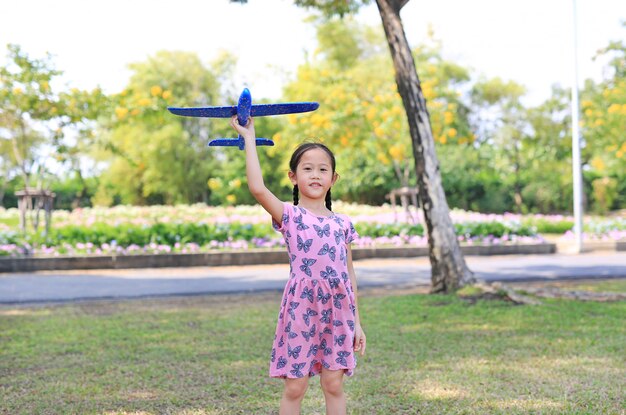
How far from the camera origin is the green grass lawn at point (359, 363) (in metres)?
3.91

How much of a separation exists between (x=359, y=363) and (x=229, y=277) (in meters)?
6.54

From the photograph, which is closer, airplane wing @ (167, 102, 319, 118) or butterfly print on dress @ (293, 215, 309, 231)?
airplane wing @ (167, 102, 319, 118)

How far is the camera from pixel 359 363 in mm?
4898

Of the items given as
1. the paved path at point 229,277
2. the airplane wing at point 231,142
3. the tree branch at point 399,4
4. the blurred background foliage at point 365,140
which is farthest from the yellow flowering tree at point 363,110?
the airplane wing at point 231,142

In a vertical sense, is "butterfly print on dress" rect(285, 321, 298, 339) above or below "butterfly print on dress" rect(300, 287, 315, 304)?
below

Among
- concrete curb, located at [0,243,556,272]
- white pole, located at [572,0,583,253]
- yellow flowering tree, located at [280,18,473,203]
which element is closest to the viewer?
concrete curb, located at [0,243,556,272]

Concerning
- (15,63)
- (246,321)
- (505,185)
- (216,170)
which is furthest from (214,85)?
(246,321)

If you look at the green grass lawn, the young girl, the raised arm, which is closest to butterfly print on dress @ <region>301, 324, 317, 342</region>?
the young girl

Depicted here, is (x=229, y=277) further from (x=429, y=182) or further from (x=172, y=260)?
(x=429, y=182)

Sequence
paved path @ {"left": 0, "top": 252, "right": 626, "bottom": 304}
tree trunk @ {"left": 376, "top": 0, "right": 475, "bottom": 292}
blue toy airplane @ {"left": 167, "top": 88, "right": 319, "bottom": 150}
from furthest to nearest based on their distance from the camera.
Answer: paved path @ {"left": 0, "top": 252, "right": 626, "bottom": 304}, tree trunk @ {"left": 376, "top": 0, "right": 475, "bottom": 292}, blue toy airplane @ {"left": 167, "top": 88, "right": 319, "bottom": 150}

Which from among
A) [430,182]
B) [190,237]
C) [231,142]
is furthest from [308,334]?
[190,237]

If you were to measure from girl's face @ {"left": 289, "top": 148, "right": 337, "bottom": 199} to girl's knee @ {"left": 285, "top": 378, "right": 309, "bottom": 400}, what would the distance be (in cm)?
73

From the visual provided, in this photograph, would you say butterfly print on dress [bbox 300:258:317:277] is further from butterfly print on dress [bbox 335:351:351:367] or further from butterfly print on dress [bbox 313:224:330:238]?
butterfly print on dress [bbox 335:351:351:367]

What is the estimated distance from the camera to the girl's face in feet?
→ 9.75
